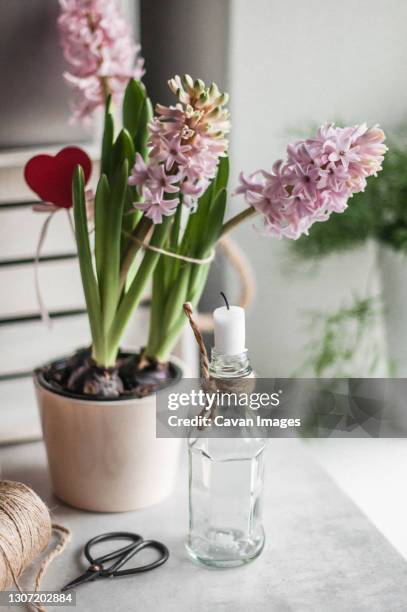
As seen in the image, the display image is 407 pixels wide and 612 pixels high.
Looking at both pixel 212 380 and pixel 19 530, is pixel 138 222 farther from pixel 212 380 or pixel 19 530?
pixel 19 530

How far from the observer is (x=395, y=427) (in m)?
1.39

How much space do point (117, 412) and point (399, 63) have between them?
838 millimetres

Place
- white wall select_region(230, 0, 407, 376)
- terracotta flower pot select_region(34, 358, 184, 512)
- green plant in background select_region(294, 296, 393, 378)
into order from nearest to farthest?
terracotta flower pot select_region(34, 358, 184, 512) < white wall select_region(230, 0, 407, 376) < green plant in background select_region(294, 296, 393, 378)

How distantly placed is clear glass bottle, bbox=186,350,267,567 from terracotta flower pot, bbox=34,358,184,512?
67mm

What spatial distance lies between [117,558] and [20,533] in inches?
3.9

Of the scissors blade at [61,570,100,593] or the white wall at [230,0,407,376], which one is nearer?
the scissors blade at [61,570,100,593]

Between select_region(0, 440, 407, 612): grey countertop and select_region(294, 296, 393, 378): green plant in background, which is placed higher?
select_region(0, 440, 407, 612): grey countertop

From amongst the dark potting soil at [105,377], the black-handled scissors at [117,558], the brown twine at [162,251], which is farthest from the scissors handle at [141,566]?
the brown twine at [162,251]

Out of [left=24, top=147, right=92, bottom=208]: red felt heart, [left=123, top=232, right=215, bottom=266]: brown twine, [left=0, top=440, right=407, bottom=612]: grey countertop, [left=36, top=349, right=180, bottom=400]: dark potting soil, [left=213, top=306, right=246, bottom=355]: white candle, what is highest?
[left=24, top=147, right=92, bottom=208]: red felt heart

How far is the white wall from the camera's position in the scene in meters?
1.26

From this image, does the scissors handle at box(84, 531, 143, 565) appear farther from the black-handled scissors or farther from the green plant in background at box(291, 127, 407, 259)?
the green plant in background at box(291, 127, 407, 259)

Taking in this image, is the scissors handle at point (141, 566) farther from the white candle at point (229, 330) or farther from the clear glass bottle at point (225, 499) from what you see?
the white candle at point (229, 330)

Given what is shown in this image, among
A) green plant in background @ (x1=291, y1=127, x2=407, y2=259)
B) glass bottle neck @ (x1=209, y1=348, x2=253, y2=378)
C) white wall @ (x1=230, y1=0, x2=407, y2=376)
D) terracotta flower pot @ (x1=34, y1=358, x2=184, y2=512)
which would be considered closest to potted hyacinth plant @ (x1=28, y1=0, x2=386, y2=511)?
terracotta flower pot @ (x1=34, y1=358, x2=184, y2=512)


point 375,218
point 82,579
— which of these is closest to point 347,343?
point 375,218
